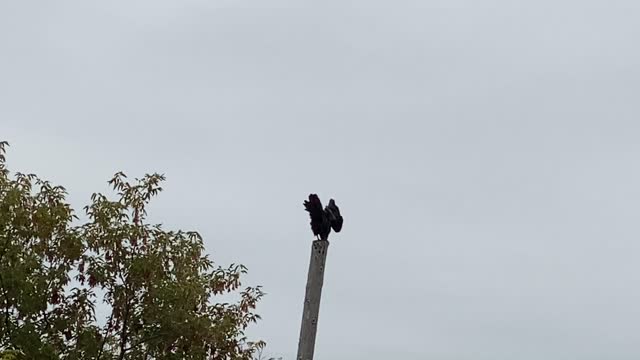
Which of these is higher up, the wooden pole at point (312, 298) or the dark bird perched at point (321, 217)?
the dark bird perched at point (321, 217)

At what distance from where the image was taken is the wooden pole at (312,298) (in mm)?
8305

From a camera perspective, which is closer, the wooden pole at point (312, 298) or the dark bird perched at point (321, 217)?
the dark bird perched at point (321, 217)

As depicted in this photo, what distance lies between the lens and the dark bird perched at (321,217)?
8125mm

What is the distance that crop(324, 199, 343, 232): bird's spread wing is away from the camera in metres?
8.19

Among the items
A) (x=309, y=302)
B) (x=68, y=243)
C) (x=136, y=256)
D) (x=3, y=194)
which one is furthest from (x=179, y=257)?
(x=309, y=302)

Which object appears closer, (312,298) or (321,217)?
(321,217)

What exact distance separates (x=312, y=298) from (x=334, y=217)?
0.67 metres

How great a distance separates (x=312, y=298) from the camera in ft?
27.3

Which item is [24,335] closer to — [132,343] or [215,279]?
[132,343]

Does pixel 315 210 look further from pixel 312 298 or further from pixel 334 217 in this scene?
pixel 312 298

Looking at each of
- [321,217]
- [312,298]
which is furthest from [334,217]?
[312,298]

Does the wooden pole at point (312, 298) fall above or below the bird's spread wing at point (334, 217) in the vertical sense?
below

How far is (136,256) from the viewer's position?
10750 millimetres

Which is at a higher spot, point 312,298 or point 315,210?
point 315,210
